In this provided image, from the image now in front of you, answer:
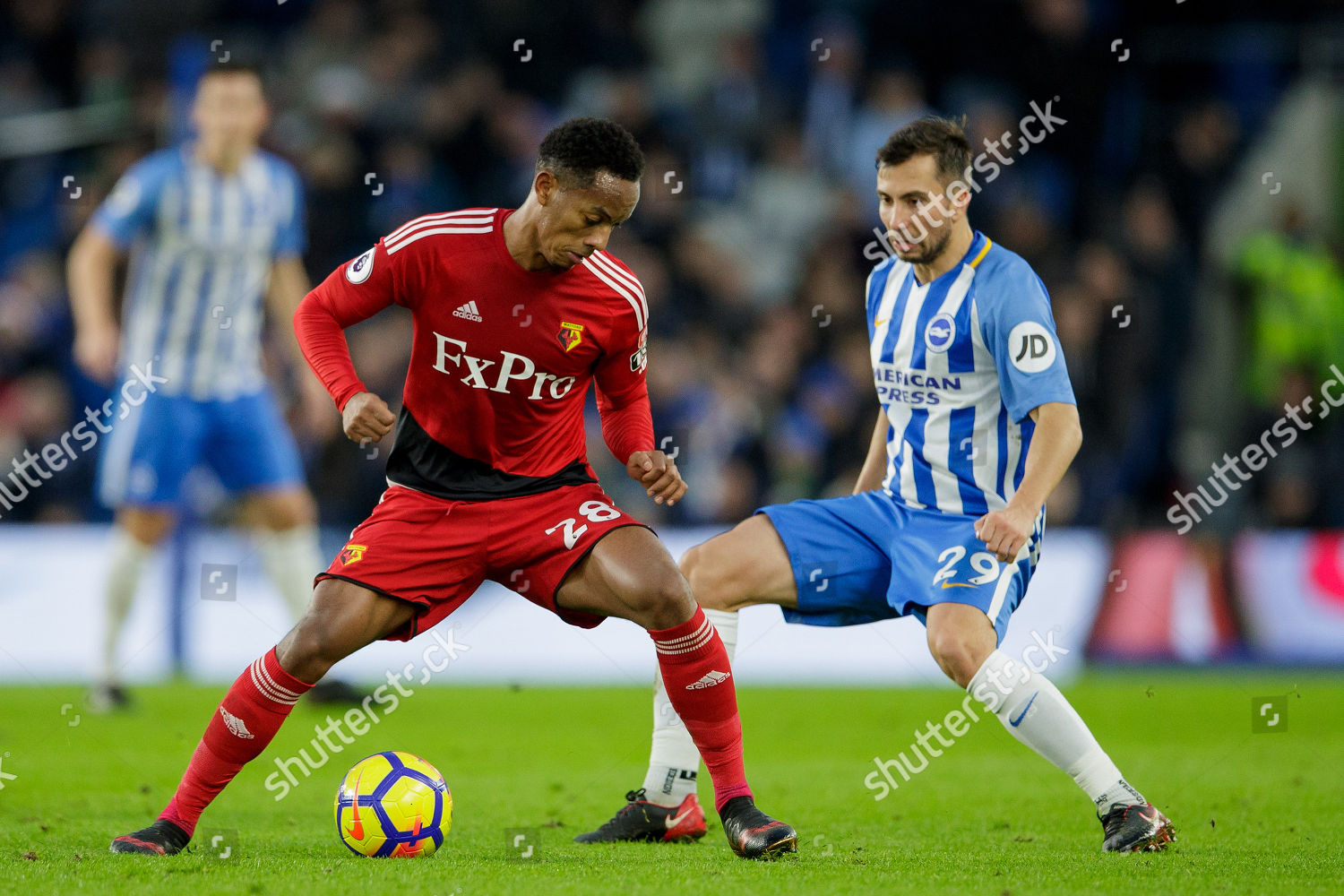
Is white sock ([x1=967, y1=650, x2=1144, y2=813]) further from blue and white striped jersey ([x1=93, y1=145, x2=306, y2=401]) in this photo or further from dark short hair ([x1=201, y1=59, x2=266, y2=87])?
dark short hair ([x1=201, y1=59, x2=266, y2=87])

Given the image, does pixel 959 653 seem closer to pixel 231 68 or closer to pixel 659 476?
pixel 659 476

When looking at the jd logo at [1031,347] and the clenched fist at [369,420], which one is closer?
the clenched fist at [369,420]

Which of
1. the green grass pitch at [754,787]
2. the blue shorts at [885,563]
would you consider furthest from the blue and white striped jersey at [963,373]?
the green grass pitch at [754,787]

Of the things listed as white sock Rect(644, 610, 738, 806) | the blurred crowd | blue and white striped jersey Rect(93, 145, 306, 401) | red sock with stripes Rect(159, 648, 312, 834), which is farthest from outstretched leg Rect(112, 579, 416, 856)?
the blurred crowd

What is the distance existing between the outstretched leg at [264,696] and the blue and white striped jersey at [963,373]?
187cm

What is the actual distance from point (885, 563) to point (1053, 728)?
0.78 metres

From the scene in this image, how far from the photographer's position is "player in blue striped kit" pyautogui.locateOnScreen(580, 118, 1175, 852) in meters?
4.45

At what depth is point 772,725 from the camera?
8.09 meters

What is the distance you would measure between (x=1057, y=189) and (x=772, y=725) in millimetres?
7248

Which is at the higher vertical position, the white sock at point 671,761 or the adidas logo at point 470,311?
the adidas logo at point 470,311

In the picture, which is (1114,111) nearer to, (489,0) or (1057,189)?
(1057,189)

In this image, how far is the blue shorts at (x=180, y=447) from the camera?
307 inches

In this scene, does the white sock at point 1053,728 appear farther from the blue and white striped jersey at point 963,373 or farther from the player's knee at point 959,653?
the blue and white striped jersey at point 963,373

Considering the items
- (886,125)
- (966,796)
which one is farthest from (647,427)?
(886,125)
